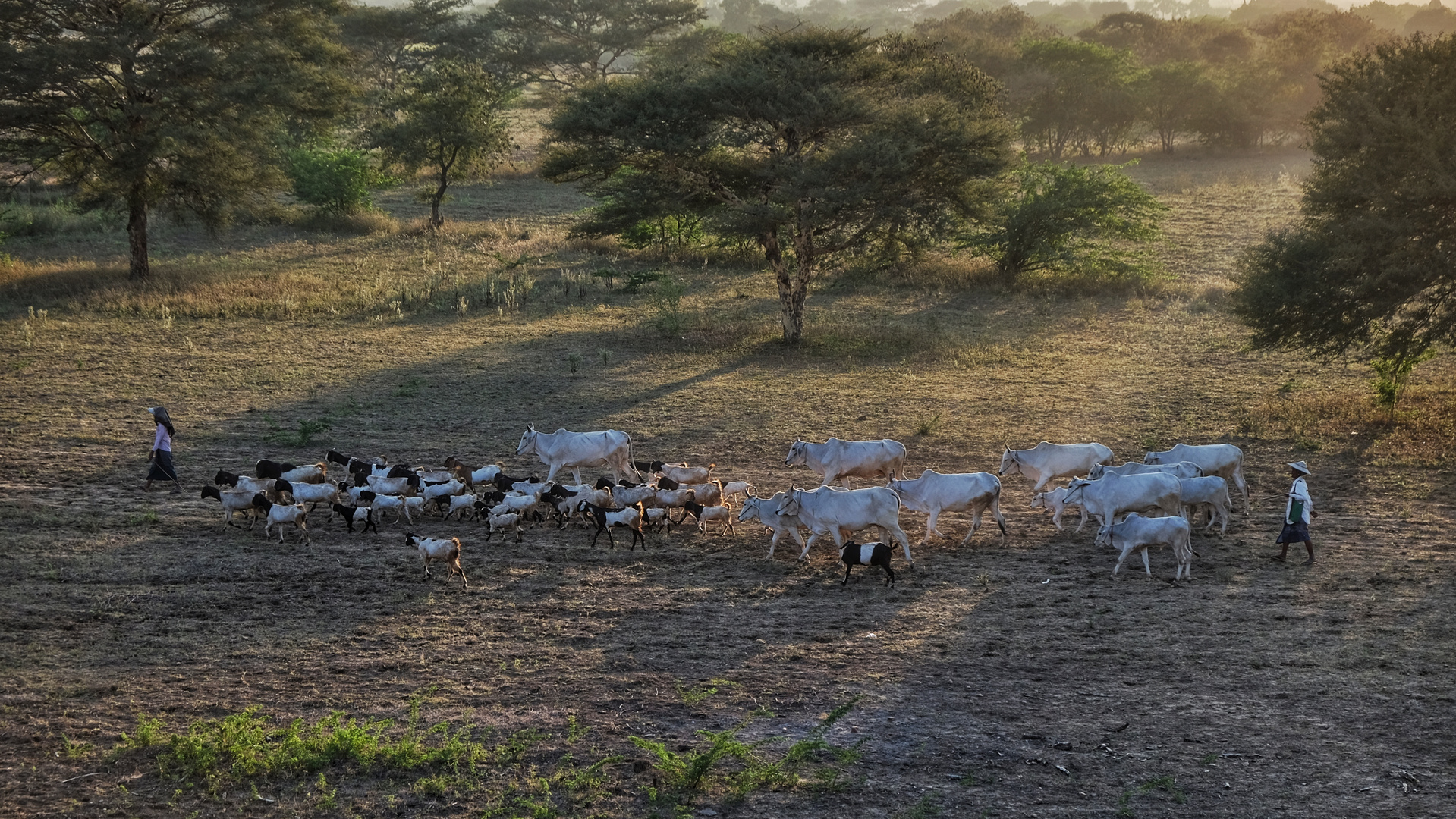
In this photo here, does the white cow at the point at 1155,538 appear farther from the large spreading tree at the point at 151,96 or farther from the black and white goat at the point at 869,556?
the large spreading tree at the point at 151,96

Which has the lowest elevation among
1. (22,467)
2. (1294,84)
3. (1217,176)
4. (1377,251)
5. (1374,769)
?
(1374,769)

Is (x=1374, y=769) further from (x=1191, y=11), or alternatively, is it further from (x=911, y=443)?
(x=1191, y=11)

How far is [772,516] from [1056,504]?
3084mm

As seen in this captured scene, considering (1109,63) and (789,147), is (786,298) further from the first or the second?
(1109,63)

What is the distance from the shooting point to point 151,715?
761 cm

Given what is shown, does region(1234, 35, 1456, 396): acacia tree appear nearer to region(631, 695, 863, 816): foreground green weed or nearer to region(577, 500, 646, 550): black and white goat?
region(577, 500, 646, 550): black and white goat

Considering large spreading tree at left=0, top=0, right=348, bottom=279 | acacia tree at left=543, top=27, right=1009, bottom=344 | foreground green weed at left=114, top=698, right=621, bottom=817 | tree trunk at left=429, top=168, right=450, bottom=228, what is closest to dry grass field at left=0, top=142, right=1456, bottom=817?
foreground green weed at left=114, top=698, right=621, bottom=817

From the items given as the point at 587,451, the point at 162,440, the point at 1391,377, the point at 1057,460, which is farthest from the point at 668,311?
the point at 1391,377

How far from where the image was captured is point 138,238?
24688 mm

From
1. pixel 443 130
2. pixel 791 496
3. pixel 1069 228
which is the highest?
pixel 443 130

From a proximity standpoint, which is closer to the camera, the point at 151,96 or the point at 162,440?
the point at 162,440

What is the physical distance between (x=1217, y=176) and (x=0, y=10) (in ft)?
132

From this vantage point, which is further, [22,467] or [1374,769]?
[22,467]

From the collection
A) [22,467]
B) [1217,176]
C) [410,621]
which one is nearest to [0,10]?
[22,467]
